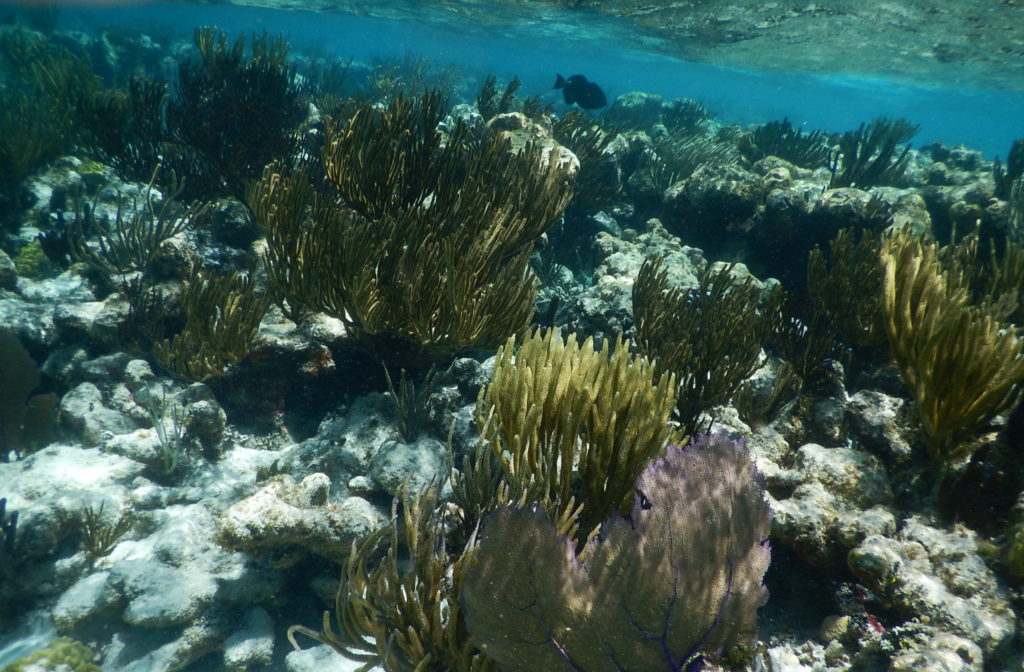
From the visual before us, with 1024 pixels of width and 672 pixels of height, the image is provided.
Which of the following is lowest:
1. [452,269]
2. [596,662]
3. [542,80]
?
[596,662]

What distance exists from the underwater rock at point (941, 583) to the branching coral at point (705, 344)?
1652 mm

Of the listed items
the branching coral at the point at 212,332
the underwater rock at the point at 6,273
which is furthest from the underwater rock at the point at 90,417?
the underwater rock at the point at 6,273

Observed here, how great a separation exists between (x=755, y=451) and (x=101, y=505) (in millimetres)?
4753

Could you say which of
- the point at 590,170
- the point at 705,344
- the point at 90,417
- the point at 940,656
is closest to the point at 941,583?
the point at 940,656

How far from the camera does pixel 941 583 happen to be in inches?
90.2

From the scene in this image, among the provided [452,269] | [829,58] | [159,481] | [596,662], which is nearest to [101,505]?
[159,481]

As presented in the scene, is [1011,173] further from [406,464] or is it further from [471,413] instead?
[406,464]

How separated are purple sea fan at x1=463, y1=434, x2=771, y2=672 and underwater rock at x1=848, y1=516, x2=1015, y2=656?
2.55ft

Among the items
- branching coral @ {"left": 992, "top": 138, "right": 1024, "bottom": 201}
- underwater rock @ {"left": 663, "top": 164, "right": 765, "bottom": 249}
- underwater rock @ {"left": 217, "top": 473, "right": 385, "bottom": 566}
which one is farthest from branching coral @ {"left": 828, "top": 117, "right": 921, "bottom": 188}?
underwater rock @ {"left": 217, "top": 473, "right": 385, "bottom": 566}

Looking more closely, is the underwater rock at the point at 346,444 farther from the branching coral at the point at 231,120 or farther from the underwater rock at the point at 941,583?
the branching coral at the point at 231,120

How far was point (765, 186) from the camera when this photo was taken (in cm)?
813

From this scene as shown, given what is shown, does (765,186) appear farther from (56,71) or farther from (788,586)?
(56,71)

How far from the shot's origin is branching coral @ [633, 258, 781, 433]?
13.1 feet

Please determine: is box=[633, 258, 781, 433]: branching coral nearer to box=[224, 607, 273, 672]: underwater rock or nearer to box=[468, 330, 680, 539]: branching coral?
box=[468, 330, 680, 539]: branching coral
